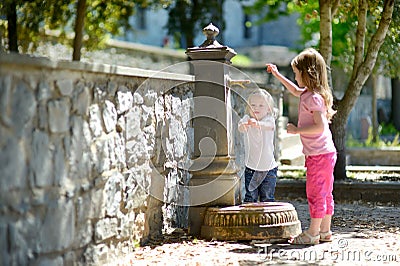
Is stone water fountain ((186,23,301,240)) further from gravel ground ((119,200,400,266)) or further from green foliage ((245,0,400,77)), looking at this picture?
green foliage ((245,0,400,77))

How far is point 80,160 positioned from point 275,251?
2065 mm

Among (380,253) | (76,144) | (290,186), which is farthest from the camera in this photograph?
(290,186)

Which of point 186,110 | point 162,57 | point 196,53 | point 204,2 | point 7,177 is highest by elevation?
point 204,2

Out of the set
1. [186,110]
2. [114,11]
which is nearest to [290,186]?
[186,110]

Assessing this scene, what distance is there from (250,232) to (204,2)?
16972 mm

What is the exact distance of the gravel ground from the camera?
602 cm

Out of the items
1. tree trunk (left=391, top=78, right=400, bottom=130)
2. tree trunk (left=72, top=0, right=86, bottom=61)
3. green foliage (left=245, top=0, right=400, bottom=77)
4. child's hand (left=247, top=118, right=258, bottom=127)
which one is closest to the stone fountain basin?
child's hand (left=247, top=118, right=258, bottom=127)

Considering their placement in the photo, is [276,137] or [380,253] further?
[276,137]

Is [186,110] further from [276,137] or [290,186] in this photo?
[276,137]

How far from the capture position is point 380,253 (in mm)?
6398

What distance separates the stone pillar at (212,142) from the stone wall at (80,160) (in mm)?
313

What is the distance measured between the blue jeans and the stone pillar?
86cm

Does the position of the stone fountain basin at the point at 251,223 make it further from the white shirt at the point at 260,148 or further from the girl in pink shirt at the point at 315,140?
the white shirt at the point at 260,148

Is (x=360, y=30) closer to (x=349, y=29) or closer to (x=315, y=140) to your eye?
(x=349, y=29)
